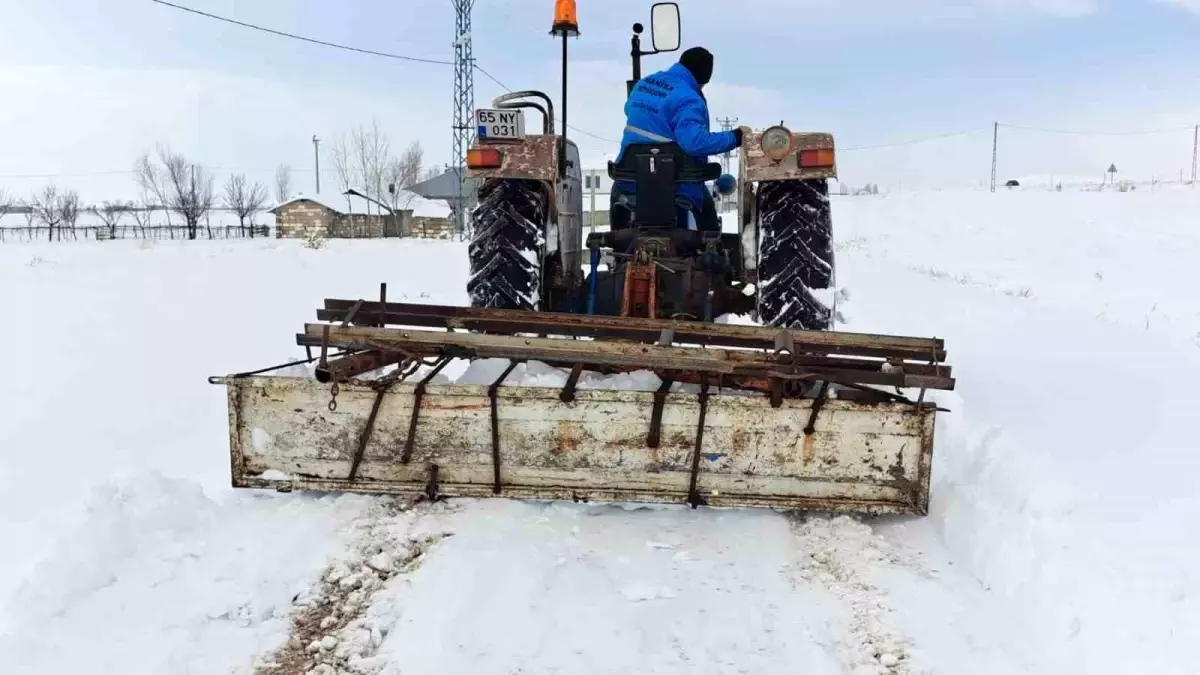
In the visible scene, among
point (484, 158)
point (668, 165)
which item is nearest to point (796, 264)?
point (668, 165)

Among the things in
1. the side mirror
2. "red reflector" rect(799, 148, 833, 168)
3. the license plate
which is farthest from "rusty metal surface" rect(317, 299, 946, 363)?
the side mirror

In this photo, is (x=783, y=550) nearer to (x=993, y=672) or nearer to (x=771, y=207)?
(x=993, y=672)

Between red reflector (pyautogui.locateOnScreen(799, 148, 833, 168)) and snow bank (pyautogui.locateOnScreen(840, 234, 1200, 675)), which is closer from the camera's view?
snow bank (pyautogui.locateOnScreen(840, 234, 1200, 675))

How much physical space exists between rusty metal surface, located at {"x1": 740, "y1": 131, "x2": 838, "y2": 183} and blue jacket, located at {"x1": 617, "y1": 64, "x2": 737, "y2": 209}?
0.17 meters

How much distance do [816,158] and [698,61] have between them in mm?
917

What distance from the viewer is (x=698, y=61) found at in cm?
465

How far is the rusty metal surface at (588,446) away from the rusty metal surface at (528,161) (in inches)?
66.6

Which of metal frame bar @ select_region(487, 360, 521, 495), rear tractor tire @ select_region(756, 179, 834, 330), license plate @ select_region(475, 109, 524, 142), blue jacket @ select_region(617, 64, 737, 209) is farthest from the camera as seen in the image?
license plate @ select_region(475, 109, 524, 142)

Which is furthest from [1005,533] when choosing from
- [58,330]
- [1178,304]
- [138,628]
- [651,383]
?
[1178,304]

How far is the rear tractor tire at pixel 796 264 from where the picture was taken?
4195mm

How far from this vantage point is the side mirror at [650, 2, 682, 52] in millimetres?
4852

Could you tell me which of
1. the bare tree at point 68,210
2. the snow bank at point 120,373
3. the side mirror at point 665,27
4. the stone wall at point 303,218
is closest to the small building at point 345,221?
the stone wall at point 303,218

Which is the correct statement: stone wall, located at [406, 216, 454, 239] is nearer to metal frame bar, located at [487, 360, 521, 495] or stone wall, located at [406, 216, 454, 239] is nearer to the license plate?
the license plate

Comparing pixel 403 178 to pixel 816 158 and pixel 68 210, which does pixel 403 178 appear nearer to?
pixel 68 210
